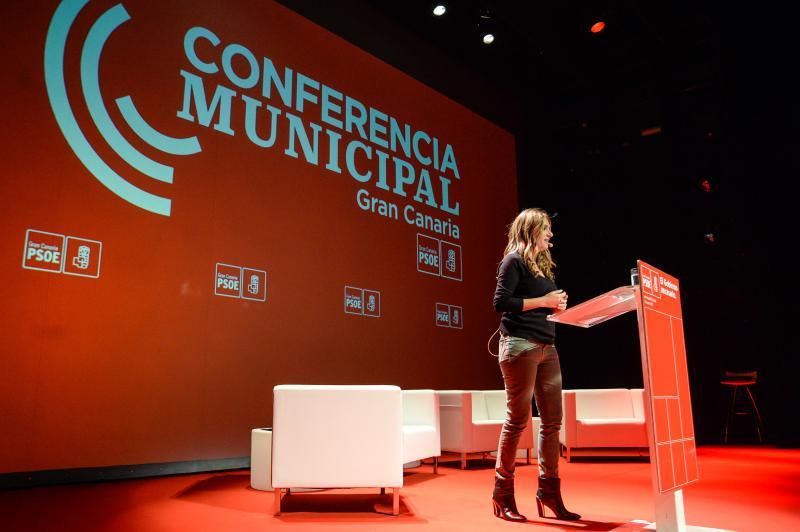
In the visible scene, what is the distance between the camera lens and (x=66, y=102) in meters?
4.07

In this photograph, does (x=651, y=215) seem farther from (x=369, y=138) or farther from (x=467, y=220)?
(x=369, y=138)

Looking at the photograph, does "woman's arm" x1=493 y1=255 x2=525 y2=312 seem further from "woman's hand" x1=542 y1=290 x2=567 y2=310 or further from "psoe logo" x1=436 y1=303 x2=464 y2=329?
"psoe logo" x1=436 y1=303 x2=464 y2=329

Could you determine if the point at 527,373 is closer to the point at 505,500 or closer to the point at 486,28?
the point at 505,500

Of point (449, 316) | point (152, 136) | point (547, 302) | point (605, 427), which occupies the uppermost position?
point (152, 136)

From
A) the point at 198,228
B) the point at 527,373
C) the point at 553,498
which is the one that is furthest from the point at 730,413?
the point at 198,228

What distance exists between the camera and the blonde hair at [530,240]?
277 cm

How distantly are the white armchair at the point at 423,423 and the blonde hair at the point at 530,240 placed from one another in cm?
175

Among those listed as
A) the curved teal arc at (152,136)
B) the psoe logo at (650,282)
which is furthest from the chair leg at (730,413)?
the curved teal arc at (152,136)

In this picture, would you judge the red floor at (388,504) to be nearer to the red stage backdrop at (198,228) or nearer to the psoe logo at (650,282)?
the red stage backdrop at (198,228)

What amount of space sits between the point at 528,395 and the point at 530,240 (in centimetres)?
69

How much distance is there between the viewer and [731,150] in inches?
288

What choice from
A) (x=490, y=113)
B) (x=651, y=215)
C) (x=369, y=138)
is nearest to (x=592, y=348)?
(x=651, y=215)

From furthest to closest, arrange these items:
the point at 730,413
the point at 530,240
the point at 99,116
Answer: the point at 730,413, the point at 99,116, the point at 530,240

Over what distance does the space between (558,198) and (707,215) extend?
186 centimetres
